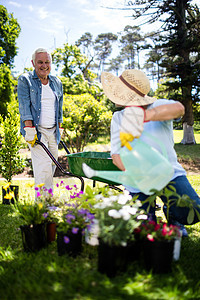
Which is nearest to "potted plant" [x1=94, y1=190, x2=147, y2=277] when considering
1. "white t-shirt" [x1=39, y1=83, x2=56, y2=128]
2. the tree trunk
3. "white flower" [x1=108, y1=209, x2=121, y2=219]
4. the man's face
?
"white flower" [x1=108, y1=209, x2=121, y2=219]

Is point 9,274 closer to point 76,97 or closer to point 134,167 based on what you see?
point 134,167

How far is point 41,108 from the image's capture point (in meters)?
3.01

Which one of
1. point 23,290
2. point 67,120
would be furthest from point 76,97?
point 23,290

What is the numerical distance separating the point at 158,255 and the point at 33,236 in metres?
0.93

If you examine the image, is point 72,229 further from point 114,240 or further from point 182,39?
point 182,39

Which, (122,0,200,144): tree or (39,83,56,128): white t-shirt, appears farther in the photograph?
(122,0,200,144): tree

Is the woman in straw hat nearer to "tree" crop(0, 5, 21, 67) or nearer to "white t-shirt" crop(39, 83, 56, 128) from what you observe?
"white t-shirt" crop(39, 83, 56, 128)

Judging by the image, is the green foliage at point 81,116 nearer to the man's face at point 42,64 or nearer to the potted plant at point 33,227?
the man's face at point 42,64

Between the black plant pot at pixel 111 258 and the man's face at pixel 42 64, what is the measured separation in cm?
209

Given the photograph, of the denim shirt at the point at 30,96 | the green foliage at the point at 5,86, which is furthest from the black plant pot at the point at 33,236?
the green foliage at the point at 5,86

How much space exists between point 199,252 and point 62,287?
120 cm

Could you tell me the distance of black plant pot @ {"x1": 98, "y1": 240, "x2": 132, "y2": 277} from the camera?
154 cm

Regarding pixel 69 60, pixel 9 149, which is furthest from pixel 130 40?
pixel 9 149

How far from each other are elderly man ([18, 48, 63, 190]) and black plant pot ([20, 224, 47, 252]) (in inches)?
40.2
